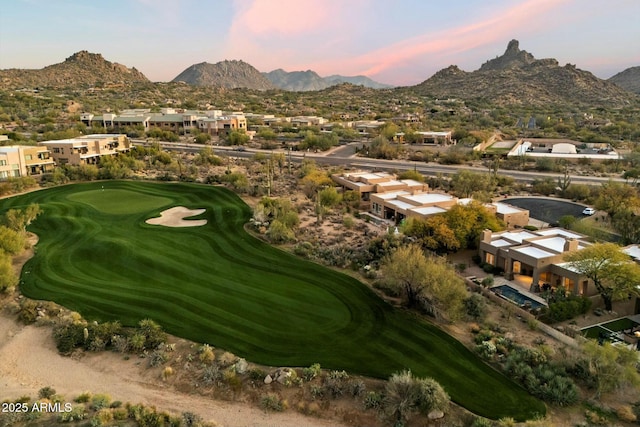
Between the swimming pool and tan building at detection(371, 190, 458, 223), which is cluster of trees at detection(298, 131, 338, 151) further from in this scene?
the swimming pool

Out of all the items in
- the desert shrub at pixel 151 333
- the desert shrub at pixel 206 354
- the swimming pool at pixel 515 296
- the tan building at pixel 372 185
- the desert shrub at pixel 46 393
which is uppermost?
the tan building at pixel 372 185

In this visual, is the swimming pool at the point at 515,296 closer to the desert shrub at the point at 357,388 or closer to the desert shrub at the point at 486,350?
the desert shrub at the point at 486,350

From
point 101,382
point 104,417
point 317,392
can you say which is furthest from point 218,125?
point 317,392

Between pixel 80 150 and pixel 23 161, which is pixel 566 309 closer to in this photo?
pixel 23 161

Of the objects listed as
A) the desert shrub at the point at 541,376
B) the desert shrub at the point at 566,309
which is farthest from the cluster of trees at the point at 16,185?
the desert shrub at the point at 566,309

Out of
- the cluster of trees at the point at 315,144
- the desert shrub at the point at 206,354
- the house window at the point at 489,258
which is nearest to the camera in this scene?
the desert shrub at the point at 206,354

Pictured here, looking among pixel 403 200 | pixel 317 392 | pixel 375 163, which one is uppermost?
pixel 375 163
